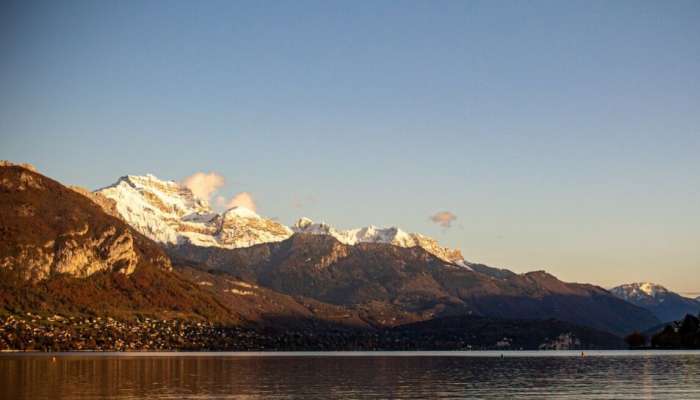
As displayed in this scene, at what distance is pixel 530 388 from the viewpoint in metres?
155

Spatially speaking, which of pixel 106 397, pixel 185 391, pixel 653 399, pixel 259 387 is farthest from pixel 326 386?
pixel 653 399

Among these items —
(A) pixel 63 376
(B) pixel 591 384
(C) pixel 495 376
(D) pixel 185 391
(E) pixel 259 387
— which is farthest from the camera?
(C) pixel 495 376

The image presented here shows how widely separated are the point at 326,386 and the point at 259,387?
10.9m

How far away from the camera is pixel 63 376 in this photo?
591 ft

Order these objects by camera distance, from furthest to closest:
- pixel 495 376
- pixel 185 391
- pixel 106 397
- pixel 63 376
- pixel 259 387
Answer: pixel 495 376 → pixel 63 376 → pixel 259 387 → pixel 185 391 → pixel 106 397

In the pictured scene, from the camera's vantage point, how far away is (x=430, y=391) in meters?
148

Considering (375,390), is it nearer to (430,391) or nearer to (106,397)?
(430,391)

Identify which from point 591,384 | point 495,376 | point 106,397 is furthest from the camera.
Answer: point 495,376

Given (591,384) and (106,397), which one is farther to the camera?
(591,384)

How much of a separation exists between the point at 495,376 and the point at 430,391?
52.4m

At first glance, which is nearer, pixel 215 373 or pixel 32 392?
pixel 32 392

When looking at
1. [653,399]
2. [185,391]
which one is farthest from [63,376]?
[653,399]

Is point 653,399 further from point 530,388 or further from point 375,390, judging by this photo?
point 375,390

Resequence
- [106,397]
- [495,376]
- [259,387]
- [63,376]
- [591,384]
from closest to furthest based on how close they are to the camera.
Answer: [106,397] < [259,387] < [591,384] < [63,376] < [495,376]
